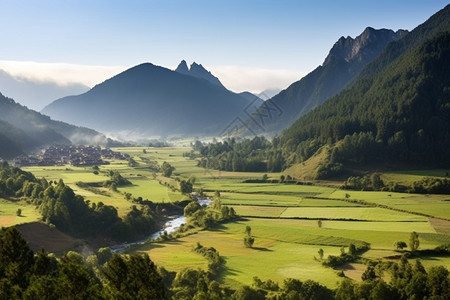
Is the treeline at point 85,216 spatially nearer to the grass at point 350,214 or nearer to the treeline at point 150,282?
the treeline at point 150,282

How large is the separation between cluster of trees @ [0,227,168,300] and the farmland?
1065 inches

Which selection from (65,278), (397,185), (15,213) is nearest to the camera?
(65,278)

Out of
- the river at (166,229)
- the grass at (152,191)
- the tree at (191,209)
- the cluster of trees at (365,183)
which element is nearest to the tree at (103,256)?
the river at (166,229)

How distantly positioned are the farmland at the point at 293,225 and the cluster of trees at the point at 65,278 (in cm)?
2704

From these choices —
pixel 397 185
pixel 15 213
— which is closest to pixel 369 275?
pixel 15 213

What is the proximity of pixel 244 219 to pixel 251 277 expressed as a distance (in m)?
43.3

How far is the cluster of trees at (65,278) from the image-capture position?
115 feet

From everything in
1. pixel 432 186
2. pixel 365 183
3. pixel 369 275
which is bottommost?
pixel 369 275

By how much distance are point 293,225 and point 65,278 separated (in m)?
70.9

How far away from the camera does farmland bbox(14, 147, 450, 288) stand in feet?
233

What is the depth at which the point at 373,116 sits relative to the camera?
19738 centimetres

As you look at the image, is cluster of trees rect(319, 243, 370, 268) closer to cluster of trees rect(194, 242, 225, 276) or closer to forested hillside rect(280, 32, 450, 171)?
cluster of trees rect(194, 242, 225, 276)

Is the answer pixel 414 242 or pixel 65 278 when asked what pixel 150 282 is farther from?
pixel 414 242

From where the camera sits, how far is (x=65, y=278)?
35.2 meters
